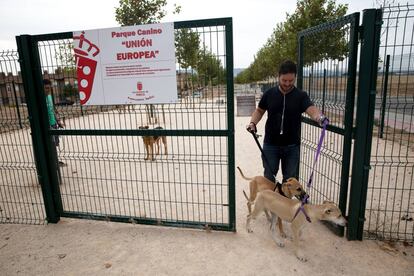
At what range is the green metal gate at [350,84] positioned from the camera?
121 inches

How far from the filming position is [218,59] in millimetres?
3369

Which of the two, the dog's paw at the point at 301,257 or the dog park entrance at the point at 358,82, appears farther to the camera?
the dog's paw at the point at 301,257

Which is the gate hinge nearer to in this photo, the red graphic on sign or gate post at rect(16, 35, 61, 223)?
the red graphic on sign

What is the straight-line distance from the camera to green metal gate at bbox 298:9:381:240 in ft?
10.1

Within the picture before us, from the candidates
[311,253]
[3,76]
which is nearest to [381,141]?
[311,253]

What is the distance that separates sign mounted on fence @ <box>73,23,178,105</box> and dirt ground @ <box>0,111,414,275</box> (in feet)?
6.25

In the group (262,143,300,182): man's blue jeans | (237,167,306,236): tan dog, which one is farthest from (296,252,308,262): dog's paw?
(262,143,300,182): man's blue jeans

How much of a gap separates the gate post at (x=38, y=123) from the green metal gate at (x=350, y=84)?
12.9ft

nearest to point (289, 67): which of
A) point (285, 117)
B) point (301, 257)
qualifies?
point (285, 117)

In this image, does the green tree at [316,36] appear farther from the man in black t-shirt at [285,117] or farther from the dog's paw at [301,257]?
the dog's paw at [301,257]

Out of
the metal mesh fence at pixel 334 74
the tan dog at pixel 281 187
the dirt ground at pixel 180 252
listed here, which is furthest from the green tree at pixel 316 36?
the dirt ground at pixel 180 252

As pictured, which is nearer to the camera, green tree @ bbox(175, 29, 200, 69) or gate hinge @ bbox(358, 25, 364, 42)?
gate hinge @ bbox(358, 25, 364, 42)

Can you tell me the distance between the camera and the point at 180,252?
3514mm

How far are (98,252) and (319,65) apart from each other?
4009 mm
